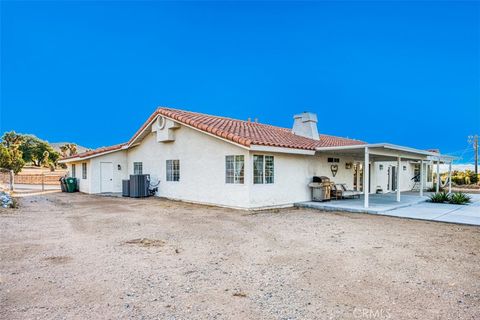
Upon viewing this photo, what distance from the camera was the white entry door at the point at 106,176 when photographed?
18.1 m

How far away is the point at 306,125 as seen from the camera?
53.9 feet

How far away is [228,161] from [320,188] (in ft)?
15.2

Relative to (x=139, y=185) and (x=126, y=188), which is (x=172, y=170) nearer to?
(x=139, y=185)

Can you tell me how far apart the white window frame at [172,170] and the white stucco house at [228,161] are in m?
0.05

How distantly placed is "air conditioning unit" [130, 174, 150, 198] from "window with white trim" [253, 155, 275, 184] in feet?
23.6

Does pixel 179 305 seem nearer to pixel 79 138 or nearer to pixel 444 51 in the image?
pixel 444 51

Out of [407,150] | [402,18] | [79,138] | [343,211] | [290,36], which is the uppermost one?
[290,36]

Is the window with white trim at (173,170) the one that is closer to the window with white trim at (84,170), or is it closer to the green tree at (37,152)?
the window with white trim at (84,170)

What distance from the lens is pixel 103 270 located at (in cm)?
457

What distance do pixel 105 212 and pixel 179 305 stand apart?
8545 millimetres

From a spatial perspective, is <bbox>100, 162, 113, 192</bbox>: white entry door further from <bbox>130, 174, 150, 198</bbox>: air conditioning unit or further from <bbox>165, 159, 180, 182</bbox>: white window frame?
<bbox>165, 159, 180, 182</bbox>: white window frame

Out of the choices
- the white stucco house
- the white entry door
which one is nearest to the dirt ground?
the white stucco house

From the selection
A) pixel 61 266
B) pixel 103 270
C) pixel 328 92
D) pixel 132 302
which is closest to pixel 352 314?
pixel 132 302

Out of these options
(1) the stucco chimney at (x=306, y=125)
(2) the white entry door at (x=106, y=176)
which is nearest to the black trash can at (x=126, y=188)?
(2) the white entry door at (x=106, y=176)
